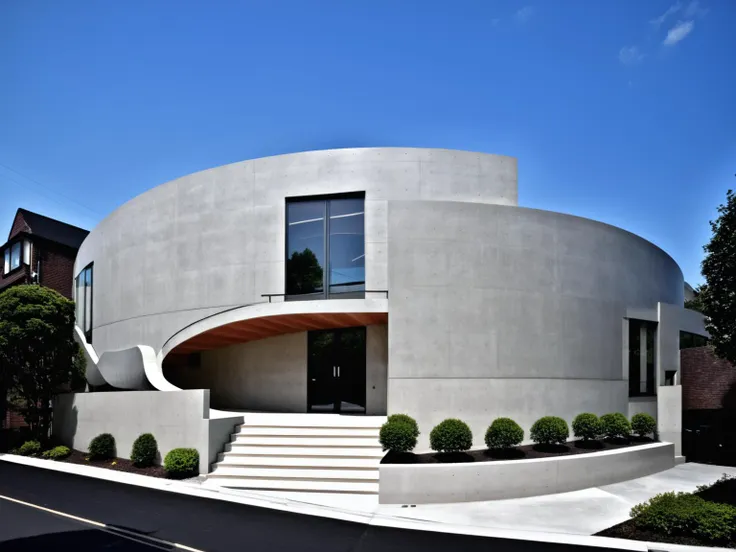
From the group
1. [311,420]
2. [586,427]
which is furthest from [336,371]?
[586,427]

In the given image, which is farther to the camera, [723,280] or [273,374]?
[273,374]

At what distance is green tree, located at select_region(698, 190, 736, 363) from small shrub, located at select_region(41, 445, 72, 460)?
16.7 m

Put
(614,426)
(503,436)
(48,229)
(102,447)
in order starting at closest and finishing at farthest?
(503,436)
(614,426)
(102,447)
(48,229)

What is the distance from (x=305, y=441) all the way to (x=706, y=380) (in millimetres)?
15126

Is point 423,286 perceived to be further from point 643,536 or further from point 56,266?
point 56,266

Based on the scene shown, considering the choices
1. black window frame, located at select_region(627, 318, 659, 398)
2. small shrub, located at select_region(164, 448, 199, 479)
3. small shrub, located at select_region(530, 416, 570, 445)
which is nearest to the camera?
small shrub, located at select_region(164, 448, 199, 479)

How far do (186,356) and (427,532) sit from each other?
13.9 meters

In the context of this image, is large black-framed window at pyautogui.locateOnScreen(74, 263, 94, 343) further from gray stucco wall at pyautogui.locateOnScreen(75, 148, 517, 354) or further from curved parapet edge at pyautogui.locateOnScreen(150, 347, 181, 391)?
curved parapet edge at pyautogui.locateOnScreen(150, 347, 181, 391)

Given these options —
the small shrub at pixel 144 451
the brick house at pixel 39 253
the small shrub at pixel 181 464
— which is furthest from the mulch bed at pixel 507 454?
the brick house at pixel 39 253

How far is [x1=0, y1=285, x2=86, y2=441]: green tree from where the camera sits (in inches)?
679

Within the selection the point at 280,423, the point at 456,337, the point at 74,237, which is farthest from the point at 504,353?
the point at 74,237

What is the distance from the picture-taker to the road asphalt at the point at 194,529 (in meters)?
8.33

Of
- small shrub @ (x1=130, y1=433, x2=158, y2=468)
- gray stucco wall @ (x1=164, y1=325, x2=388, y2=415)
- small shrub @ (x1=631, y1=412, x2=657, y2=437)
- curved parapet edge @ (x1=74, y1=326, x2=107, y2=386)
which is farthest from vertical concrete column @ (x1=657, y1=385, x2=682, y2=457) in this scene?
curved parapet edge @ (x1=74, y1=326, x2=107, y2=386)

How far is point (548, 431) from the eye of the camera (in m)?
13.2
